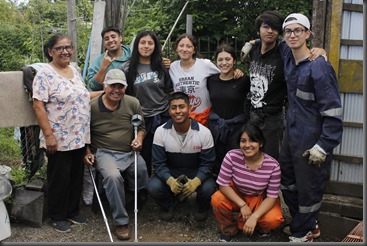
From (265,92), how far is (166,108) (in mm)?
1106

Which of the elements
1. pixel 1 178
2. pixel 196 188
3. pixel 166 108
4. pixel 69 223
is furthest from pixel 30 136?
pixel 196 188

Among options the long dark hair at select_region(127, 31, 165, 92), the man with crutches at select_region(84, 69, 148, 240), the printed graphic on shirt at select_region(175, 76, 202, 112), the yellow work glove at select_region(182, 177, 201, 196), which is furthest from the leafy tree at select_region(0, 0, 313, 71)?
the yellow work glove at select_region(182, 177, 201, 196)

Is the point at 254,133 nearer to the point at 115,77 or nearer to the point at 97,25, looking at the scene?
the point at 115,77

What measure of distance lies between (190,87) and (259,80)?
74 cm

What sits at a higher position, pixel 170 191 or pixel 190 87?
pixel 190 87

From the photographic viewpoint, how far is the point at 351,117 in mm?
3973

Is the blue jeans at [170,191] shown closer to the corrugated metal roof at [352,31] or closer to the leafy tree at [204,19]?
the corrugated metal roof at [352,31]

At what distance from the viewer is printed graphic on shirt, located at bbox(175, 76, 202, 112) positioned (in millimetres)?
4434

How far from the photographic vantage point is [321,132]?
11.5 ft

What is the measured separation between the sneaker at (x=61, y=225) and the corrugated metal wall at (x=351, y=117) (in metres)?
2.66

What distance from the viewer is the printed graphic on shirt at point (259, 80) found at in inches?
158

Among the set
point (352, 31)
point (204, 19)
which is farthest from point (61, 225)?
point (204, 19)

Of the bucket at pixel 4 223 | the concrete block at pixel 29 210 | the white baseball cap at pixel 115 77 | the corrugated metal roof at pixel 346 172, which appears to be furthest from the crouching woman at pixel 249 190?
the bucket at pixel 4 223

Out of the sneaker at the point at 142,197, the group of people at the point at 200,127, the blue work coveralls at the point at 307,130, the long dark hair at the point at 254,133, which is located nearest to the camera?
the blue work coveralls at the point at 307,130
